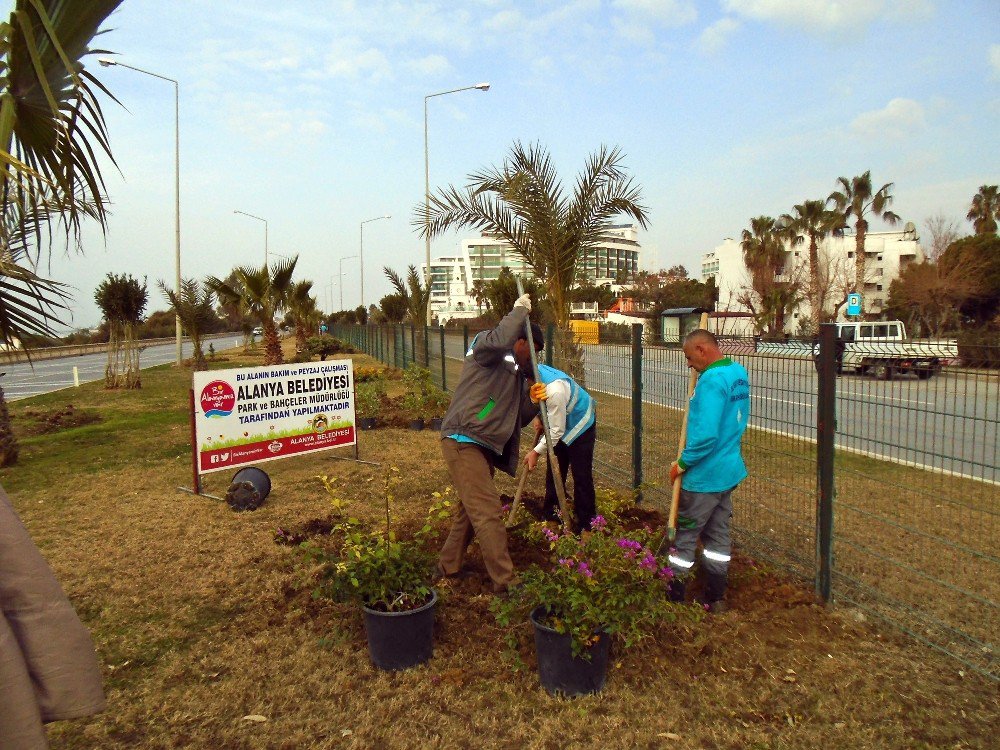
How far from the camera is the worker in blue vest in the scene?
4762 millimetres

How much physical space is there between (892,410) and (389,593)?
9.33ft

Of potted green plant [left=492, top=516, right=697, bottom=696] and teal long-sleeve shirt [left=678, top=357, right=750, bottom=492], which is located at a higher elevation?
teal long-sleeve shirt [left=678, top=357, right=750, bottom=492]

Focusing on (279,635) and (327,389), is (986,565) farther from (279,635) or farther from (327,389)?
(327,389)

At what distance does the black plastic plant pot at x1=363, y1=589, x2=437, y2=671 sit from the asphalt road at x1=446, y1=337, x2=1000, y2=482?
253 centimetres

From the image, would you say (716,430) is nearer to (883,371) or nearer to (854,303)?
(883,371)

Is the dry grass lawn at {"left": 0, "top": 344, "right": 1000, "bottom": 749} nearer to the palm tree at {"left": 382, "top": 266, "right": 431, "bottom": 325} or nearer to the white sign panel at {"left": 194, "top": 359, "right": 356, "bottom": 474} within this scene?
the white sign panel at {"left": 194, "top": 359, "right": 356, "bottom": 474}

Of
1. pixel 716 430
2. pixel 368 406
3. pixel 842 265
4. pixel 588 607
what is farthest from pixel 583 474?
pixel 842 265

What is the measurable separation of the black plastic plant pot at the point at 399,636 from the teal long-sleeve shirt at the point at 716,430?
1668mm

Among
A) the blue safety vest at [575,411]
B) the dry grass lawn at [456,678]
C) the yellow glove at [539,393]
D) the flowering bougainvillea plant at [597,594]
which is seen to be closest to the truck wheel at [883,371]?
the dry grass lawn at [456,678]

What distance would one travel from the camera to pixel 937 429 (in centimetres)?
358

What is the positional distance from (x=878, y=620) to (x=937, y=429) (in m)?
1.20

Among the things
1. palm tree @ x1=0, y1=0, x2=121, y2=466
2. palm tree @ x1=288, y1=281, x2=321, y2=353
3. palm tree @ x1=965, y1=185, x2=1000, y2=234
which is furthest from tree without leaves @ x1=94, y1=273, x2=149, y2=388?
palm tree @ x1=965, y1=185, x2=1000, y2=234

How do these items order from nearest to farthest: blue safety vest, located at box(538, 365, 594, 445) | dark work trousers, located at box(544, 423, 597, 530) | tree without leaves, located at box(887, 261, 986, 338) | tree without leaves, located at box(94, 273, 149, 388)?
blue safety vest, located at box(538, 365, 594, 445)
dark work trousers, located at box(544, 423, 597, 530)
tree without leaves, located at box(94, 273, 149, 388)
tree without leaves, located at box(887, 261, 986, 338)

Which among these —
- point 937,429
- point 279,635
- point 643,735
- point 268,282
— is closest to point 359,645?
point 279,635
